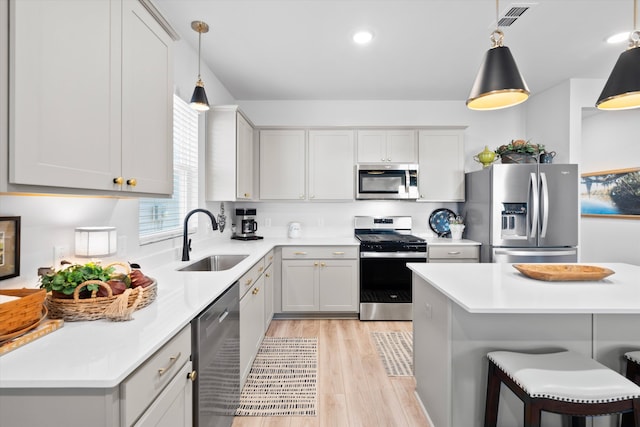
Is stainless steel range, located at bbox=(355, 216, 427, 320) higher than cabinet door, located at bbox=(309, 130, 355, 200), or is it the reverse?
cabinet door, located at bbox=(309, 130, 355, 200)

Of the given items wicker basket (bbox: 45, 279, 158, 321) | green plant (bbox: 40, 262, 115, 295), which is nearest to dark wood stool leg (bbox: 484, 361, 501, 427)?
wicker basket (bbox: 45, 279, 158, 321)

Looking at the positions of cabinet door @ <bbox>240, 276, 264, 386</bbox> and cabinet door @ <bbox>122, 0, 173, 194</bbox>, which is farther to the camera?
cabinet door @ <bbox>240, 276, 264, 386</bbox>

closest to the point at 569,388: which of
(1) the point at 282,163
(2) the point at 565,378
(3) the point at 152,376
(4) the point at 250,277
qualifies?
(2) the point at 565,378

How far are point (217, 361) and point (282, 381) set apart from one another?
0.99m

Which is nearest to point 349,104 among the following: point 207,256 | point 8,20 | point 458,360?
point 207,256

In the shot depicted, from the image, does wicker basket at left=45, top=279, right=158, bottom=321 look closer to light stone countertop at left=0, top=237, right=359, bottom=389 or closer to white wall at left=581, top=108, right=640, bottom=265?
light stone countertop at left=0, top=237, right=359, bottom=389

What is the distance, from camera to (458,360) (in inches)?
62.4

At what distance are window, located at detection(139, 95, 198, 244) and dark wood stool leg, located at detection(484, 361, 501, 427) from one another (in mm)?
2124

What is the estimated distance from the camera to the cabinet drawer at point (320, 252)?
357 cm

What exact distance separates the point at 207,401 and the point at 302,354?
144cm

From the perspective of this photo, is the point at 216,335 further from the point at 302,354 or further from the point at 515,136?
the point at 515,136

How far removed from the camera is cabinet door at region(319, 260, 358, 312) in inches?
141

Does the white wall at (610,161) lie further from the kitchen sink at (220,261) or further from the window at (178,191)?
the window at (178,191)

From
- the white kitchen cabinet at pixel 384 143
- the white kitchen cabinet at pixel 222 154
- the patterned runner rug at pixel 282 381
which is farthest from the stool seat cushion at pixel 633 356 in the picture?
the white kitchen cabinet at pixel 222 154
